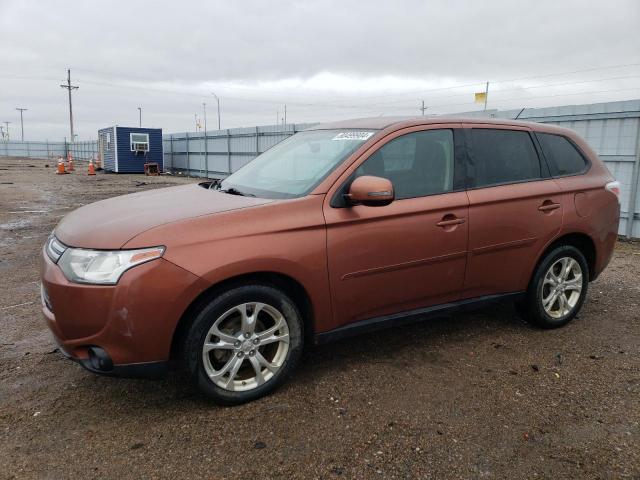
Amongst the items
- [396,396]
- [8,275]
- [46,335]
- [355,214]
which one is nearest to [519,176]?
[355,214]

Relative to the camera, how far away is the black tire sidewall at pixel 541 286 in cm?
420

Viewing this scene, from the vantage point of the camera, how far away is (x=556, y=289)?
14.3 feet

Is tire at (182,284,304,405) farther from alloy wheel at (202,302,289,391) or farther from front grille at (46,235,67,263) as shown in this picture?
front grille at (46,235,67,263)

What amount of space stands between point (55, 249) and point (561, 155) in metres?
3.97

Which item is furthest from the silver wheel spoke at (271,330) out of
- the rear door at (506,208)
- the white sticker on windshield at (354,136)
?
the rear door at (506,208)

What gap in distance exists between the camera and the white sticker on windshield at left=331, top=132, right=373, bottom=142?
3.54 metres

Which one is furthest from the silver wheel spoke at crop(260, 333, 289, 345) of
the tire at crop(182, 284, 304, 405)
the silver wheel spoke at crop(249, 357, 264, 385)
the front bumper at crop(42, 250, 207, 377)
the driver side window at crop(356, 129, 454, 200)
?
the driver side window at crop(356, 129, 454, 200)

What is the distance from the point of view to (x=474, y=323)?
455 centimetres

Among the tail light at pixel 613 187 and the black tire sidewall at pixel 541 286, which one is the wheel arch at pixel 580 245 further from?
the tail light at pixel 613 187

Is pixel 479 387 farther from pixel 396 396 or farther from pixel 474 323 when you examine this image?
pixel 474 323

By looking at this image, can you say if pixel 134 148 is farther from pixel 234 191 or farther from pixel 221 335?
pixel 221 335

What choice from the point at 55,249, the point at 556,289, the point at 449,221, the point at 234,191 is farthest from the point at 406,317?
the point at 55,249

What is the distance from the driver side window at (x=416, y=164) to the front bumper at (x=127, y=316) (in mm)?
1406

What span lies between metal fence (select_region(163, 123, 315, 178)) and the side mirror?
45.4 ft
